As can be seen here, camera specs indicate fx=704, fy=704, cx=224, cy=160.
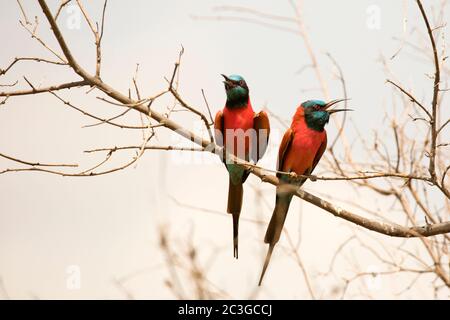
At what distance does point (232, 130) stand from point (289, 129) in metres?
0.48

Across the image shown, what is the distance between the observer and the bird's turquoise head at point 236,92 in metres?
5.97

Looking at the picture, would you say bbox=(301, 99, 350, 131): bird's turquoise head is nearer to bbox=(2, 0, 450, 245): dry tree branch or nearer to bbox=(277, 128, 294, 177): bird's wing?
bbox=(277, 128, 294, 177): bird's wing

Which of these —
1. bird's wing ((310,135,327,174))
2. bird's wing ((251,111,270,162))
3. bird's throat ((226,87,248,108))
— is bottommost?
bird's wing ((310,135,327,174))

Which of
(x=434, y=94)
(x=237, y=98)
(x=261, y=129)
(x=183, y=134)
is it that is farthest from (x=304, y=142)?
(x=434, y=94)

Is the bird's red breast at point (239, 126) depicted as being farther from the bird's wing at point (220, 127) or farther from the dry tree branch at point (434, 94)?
the dry tree branch at point (434, 94)

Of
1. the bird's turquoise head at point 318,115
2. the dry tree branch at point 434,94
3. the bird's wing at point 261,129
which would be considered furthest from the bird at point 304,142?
the dry tree branch at point 434,94

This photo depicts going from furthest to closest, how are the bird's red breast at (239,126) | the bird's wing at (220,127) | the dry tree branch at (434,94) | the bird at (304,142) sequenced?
the bird's wing at (220,127)
the bird's red breast at (239,126)
the bird at (304,142)
the dry tree branch at (434,94)

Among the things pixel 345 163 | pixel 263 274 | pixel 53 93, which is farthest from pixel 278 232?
pixel 53 93

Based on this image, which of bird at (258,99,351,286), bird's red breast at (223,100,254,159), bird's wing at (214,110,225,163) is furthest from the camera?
bird's wing at (214,110,225,163)

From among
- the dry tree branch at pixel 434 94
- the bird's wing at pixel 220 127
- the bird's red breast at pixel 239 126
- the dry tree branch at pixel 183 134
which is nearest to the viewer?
the dry tree branch at pixel 434 94

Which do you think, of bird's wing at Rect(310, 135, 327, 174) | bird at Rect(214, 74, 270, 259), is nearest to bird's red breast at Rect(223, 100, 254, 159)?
bird at Rect(214, 74, 270, 259)

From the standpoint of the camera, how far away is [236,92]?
5.99 metres

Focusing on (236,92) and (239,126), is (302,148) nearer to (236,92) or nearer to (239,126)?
(239,126)

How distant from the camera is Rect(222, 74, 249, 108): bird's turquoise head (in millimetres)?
5973
